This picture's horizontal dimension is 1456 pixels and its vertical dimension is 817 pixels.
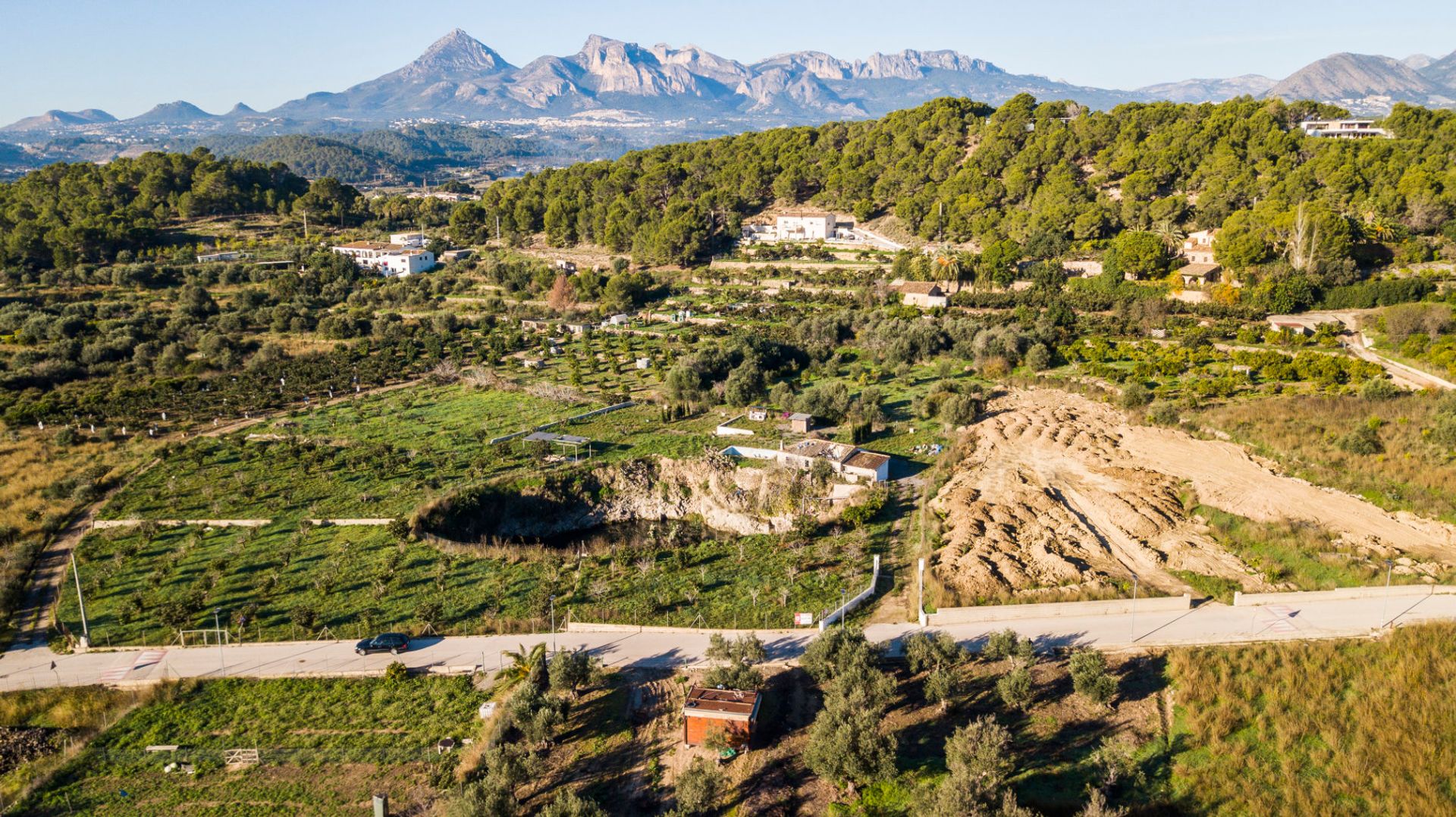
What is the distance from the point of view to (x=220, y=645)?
1845cm

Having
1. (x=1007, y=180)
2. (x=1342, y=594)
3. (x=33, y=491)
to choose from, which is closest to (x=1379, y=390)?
(x=1342, y=594)

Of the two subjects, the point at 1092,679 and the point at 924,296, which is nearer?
the point at 1092,679

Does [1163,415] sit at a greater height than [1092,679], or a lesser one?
greater

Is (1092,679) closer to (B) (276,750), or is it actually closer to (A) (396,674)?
(A) (396,674)

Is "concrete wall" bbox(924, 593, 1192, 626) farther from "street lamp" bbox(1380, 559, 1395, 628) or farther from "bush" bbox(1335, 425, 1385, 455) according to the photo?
"bush" bbox(1335, 425, 1385, 455)

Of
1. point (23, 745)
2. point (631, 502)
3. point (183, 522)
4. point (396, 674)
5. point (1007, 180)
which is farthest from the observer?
point (1007, 180)

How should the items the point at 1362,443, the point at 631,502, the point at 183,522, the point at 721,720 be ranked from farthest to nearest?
the point at 631,502 → the point at 1362,443 → the point at 183,522 → the point at 721,720

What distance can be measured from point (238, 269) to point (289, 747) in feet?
170

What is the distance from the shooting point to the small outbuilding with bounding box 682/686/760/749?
14703mm

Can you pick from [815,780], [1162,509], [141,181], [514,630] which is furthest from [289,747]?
[141,181]

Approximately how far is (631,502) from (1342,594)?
19257 millimetres

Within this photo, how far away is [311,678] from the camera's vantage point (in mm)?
17172

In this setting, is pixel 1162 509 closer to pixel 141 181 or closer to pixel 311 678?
pixel 311 678

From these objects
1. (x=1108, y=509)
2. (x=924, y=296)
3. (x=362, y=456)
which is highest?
(x=924, y=296)
